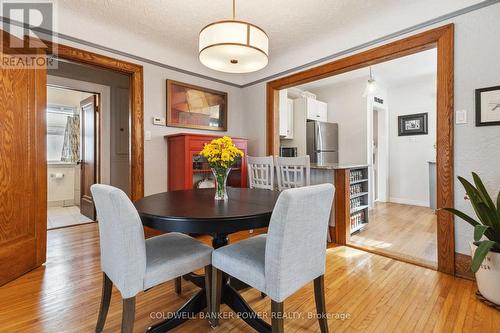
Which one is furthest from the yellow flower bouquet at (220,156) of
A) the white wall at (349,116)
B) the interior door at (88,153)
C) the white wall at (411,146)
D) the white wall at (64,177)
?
the white wall at (411,146)

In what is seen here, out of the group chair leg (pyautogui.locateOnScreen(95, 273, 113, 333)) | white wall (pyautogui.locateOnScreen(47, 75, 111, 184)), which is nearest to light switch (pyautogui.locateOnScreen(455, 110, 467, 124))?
chair leg (pyautogui.locateOnScreen(95, 273, 113, 333))

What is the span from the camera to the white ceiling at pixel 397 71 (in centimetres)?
372

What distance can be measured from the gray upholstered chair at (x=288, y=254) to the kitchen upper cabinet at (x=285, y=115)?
296 cm

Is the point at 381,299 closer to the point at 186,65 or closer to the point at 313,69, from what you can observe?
the point at 313,69

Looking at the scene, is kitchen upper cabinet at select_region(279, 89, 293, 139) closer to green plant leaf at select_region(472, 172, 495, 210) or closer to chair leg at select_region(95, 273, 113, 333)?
green plant leaf at select_region(472, 172, 495, 210)

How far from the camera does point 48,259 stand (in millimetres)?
2352

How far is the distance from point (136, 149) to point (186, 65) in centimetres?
131

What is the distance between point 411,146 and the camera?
502 cm

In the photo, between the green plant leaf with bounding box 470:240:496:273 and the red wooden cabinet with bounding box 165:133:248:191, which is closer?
the green plant leaf with bounding box 470:240:496:273

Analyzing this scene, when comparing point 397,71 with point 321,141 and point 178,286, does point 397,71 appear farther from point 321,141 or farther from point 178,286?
point 178,286

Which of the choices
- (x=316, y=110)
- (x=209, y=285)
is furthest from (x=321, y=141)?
(x=209, y=285)

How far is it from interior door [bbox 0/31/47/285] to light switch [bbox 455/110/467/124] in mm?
3521

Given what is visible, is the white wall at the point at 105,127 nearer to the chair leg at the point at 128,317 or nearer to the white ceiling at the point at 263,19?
the white ceiling at the point at 263,19

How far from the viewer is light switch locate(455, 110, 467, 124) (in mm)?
1979
